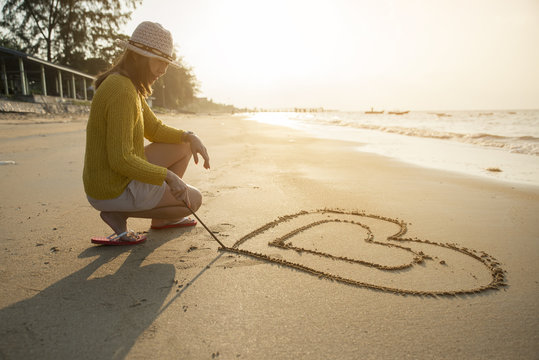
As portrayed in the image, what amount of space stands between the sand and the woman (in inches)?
14.3

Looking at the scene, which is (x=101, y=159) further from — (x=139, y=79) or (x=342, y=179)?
(x=342, y=179)

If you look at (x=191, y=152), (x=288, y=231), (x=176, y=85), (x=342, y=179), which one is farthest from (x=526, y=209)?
(x=176, y=85)

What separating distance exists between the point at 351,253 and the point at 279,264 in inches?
24.7

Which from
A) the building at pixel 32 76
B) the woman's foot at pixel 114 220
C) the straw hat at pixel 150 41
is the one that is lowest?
the woman's foot at pixel 114 220

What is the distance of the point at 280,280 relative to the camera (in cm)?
212

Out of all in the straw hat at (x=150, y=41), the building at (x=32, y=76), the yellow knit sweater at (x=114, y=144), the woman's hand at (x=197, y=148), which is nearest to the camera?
the yellow knit sweater at (x=114, y=144)

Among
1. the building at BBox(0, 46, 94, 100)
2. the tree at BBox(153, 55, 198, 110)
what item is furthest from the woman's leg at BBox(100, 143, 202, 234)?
the tree at BBox(153, 55, 198, 110)

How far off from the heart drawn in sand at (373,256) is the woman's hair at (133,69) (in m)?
1.43

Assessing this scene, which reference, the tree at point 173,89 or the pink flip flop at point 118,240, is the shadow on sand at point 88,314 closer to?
the pink flip flop at point 118,240

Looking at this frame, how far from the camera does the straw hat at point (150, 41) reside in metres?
2.18

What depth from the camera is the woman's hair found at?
2.25 meters

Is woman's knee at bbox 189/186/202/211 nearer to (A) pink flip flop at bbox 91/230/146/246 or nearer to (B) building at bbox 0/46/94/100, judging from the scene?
(A) pink flip flop at bbox 91/230/146/246

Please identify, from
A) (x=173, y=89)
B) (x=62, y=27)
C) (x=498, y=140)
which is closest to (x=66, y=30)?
(x=62, y=27)

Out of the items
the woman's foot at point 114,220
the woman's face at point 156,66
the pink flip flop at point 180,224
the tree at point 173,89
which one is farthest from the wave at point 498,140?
the tree at point 173,89
